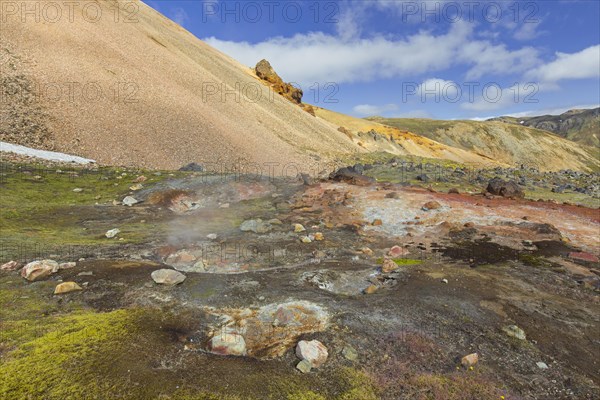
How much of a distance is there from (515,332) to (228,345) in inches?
189

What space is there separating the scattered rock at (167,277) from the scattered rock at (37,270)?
6.68 feet

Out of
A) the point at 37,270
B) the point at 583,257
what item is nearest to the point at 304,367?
the point at 37,270

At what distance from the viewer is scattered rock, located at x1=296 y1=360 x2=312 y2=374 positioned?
4484 millimetres

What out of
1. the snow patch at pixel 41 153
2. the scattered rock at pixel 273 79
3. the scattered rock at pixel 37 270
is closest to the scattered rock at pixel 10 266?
the scattered rock at pixel 37 270

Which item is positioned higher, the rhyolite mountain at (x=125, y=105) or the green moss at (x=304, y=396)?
the rhyolite mountain at (x=125, y=105)

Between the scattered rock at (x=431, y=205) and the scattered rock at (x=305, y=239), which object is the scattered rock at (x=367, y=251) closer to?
the scattered rock at (x=305, y=239)

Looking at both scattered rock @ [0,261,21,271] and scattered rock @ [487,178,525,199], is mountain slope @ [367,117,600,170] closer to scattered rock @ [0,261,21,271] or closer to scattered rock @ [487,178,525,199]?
scattered rock @ [487,178,525,199]

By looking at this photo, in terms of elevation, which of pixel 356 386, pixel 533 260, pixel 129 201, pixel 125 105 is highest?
pixel 125 105

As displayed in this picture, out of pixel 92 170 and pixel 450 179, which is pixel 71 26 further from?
pixel 450 179

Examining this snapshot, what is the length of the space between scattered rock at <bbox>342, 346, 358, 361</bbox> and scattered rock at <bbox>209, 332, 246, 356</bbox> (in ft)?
4.69

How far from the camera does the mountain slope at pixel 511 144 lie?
468ft

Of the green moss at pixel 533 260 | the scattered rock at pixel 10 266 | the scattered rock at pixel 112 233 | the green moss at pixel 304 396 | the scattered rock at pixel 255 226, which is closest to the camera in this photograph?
the green moss at pixel 304 396

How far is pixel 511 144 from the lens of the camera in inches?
5822

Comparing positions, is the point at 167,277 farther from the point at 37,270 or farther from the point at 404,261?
the point at 404,261
